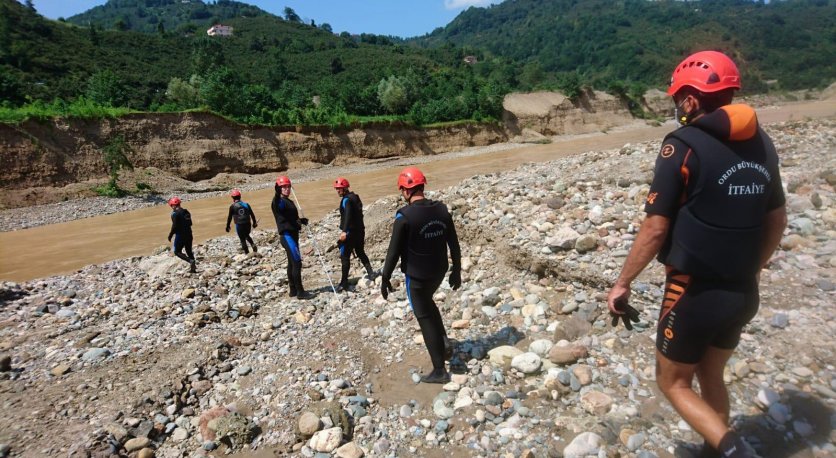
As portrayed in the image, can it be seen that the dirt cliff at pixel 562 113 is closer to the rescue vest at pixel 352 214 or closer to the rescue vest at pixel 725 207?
the rescue vest at pixel 352 214

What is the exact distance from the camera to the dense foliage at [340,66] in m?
33.4

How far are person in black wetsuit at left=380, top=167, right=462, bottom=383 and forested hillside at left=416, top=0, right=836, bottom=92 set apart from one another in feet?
230

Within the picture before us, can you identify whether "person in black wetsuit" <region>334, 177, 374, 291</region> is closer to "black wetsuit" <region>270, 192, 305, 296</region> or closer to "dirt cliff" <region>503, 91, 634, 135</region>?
"black wetsuit" <region>270, 192, 305, 296</region>

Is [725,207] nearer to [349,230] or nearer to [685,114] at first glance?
[685,114]

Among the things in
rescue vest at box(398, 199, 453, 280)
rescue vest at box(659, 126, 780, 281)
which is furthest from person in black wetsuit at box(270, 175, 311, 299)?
rescue vest at box(659, 126, 780, 281)

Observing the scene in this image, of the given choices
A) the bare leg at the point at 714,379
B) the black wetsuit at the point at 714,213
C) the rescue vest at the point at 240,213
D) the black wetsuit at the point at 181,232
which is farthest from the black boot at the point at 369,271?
the black wetsuit at the point at 714,213

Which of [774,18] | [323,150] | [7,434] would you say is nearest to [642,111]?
[323,150]

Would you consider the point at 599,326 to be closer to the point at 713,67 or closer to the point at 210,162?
the point at 713,67

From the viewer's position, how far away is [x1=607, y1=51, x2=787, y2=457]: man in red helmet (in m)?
1.91

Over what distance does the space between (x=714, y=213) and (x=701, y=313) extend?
1.49 ft

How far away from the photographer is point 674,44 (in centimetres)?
11712

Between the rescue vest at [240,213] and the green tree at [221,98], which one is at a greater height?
the green tree at [221,98]

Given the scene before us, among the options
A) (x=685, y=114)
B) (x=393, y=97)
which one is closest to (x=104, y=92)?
(x=393, y=97)

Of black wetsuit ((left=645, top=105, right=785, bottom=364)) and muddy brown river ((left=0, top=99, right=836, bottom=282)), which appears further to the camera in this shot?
muddy brown river ((left=0, top=99, right=836, bottom=282))
